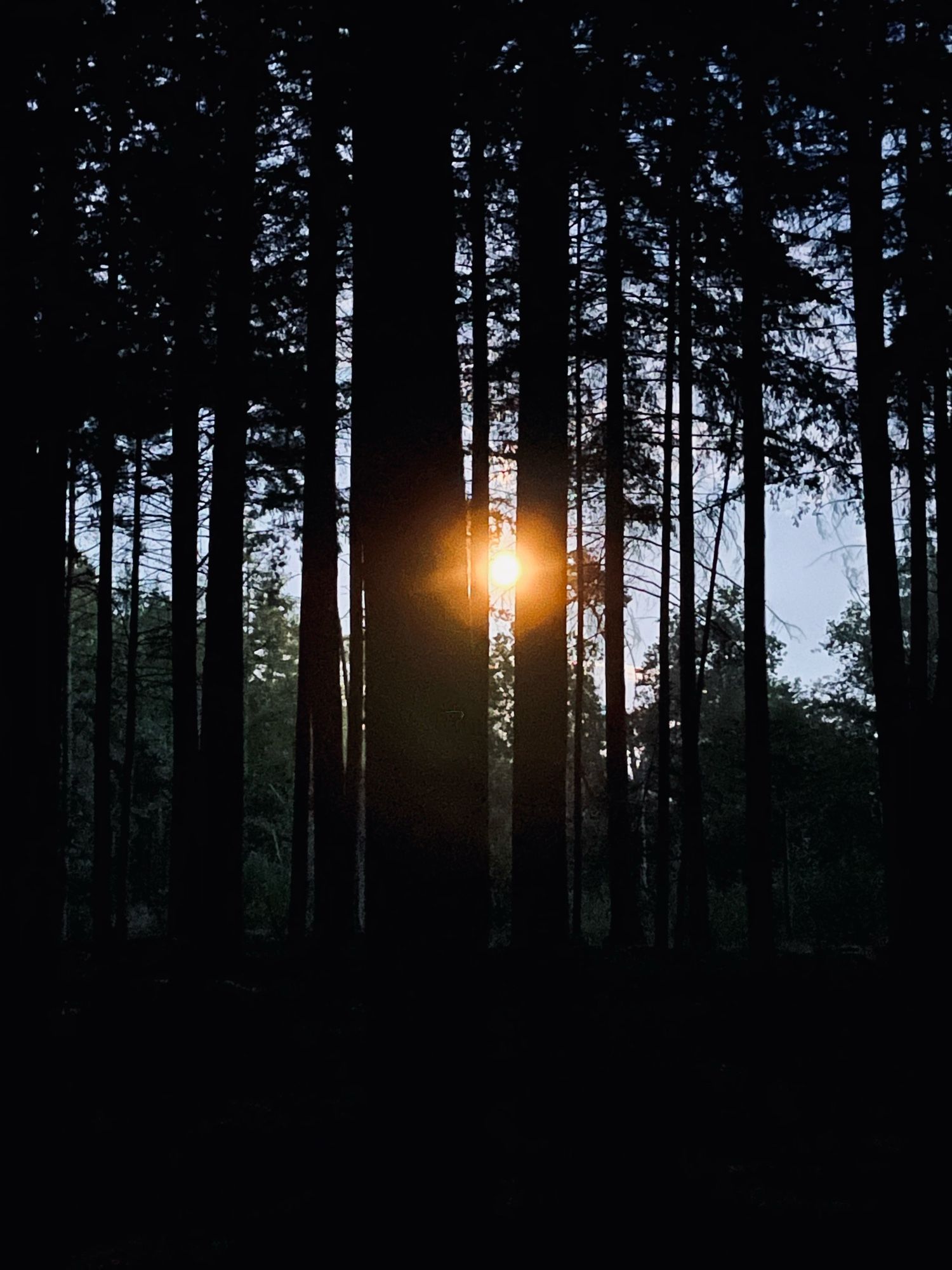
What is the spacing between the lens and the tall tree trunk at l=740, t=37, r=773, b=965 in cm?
1195

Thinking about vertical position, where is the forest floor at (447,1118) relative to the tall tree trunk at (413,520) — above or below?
below

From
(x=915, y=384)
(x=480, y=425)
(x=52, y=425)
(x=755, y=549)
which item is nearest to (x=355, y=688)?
(x=480, y=425)

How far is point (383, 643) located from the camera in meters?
4.45

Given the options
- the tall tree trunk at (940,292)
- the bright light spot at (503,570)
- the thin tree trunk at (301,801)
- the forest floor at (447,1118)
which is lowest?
the forest floor at (447,1118)

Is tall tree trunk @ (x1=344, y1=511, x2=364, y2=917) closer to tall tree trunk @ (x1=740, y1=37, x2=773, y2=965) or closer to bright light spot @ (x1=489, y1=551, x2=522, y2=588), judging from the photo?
bright light spot @ (x1=489, y1=551, x2=522, y2=588)

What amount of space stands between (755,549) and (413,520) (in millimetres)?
8871

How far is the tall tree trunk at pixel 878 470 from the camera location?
11797 mm

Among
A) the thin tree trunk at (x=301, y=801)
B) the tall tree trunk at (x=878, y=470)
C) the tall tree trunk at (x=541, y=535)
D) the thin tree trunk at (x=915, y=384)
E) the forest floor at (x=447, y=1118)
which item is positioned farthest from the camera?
the thin tree trunk at (x=301, y=801)

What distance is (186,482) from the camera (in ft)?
45.5

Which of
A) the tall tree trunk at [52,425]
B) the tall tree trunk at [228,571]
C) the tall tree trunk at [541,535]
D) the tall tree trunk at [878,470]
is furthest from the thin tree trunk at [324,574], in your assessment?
the tall tree trunk at [878,470]

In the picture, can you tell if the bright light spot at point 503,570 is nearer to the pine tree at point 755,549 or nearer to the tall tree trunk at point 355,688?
the tall tree trunk at point 355,688

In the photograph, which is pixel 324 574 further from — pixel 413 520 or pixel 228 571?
pixel 413 520

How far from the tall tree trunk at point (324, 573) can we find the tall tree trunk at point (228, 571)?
0.90m

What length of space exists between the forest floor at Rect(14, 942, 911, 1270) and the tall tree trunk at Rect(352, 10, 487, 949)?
0.43 metres
